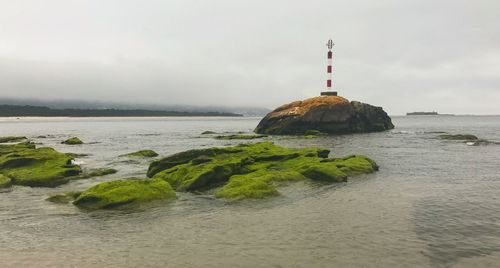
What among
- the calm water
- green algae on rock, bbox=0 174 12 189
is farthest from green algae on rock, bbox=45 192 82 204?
green algae on rock, bbox=0 174 12 189

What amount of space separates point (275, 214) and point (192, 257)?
20.5ft

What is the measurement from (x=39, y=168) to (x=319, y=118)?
64.9 meters

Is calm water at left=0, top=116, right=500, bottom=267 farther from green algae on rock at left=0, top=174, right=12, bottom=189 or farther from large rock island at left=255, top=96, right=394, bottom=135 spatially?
large rock island at left=255, top=96, right=394, bottom=135

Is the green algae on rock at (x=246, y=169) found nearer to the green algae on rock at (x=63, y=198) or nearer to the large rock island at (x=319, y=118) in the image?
the green algae on rock at (x=63, y=198)

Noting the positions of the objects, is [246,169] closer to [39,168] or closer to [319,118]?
[39,168]

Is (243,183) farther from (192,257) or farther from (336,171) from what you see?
(192,257)

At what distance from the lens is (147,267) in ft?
41.7

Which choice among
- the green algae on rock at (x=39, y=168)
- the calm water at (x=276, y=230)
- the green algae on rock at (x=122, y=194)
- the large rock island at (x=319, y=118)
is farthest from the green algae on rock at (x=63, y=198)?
the large rock island at (x=319, y=118)

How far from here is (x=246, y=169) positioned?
2972 cm

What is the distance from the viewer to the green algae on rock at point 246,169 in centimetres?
2397

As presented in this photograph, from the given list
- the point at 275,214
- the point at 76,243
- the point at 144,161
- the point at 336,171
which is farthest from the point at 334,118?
the point at 76,243

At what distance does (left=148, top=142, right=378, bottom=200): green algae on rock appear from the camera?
23969mm

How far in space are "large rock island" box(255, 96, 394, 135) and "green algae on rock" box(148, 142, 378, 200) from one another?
168ft

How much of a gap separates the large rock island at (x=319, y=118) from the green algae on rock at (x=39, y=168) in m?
57.9
